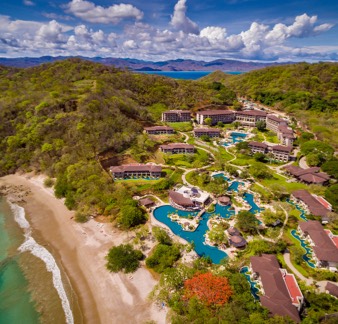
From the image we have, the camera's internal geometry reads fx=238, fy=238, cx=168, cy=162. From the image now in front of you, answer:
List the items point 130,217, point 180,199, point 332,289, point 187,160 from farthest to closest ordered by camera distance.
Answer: point 187,160
point 180,199
point 130,217
point 332,289

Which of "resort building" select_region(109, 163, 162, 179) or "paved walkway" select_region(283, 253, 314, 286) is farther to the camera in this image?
"resort building" select_region(109, 163, 162, 179)

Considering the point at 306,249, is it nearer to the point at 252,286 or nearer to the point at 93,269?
the point at 252,286

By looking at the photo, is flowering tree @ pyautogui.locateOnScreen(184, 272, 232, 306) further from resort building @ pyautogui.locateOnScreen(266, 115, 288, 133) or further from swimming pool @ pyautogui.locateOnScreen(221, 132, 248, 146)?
resort building @ pyautogui.locateOnScreen(266, 115, 288, 133)

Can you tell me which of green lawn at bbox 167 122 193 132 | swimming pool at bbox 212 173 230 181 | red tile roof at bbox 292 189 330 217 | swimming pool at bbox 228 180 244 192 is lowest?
swimming pool at bbox 228 180 244 192

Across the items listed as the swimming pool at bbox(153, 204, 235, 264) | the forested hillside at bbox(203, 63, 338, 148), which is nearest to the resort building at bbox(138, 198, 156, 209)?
the swimming pool at bbox(153, 204, 235, 264)

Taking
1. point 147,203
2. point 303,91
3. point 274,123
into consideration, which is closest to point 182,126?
point 274,123

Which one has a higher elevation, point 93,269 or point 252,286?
point 252,286

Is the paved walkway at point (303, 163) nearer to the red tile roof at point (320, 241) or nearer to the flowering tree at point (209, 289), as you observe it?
the red tile roof at point (320, 241)

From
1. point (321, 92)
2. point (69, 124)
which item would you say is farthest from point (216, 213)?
point (321, 92)
